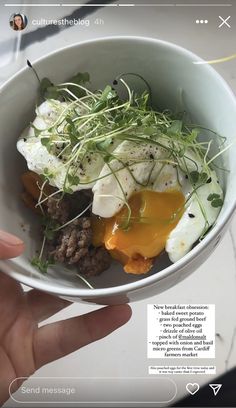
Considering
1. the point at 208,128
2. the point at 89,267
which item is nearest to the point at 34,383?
the point at 89,267

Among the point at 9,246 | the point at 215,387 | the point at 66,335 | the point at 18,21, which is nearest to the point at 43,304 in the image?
the point at 66,335

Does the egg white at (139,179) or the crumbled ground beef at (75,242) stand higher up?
the egg white at (139,179)

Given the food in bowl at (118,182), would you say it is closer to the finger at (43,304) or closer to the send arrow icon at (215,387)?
the finger at (43,304)

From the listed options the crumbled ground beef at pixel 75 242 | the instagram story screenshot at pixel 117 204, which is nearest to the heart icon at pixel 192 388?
the instagram story screenshot at pixel 117 204

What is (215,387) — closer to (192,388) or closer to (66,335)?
(192,388)

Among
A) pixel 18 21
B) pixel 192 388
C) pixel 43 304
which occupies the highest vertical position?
pixel 18 21

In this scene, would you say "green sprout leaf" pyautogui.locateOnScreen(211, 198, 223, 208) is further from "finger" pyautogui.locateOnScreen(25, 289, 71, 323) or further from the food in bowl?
"finger" pyautogui.locateOnScreen(25, 289, 71, 323)
